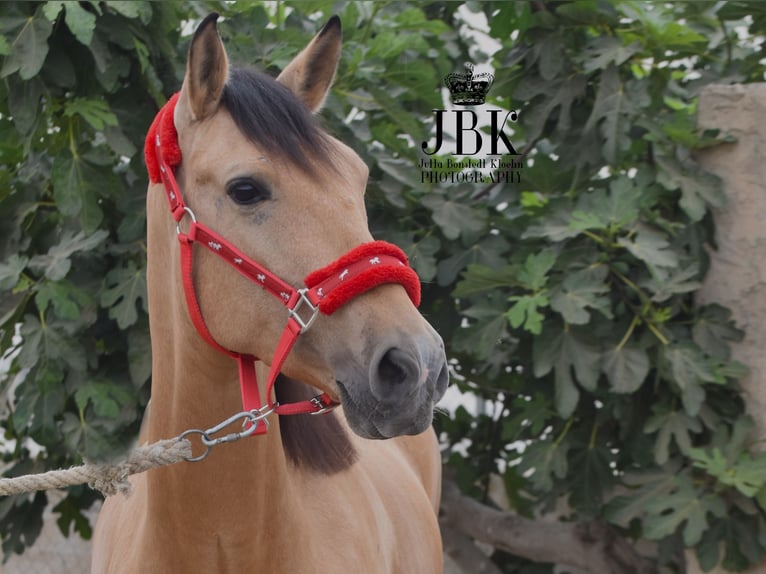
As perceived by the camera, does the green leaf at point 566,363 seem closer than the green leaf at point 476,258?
Yes

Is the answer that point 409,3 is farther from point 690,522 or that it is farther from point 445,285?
point 690,522

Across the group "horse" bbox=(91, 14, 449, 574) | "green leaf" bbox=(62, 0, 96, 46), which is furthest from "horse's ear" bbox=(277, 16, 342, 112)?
"green leaf" bbox=(62, 0, 96, 46)

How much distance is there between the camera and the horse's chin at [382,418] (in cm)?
149

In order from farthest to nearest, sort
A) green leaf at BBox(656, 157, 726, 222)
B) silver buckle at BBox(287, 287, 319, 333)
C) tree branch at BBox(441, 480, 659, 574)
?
1. tree branch at BBox(441, 480, 659, 574)
2. green leaf at BBox(656, 157, 726, 222)
3. silver buckle at BBox(287, 287, 319, 333)

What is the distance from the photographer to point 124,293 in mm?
2924

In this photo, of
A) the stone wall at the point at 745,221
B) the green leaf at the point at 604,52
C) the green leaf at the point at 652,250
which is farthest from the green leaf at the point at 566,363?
the green leaf at the point at 604,52

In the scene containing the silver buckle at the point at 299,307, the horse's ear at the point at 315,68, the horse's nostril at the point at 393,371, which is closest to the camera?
the horse's nostril at the point at 393,371

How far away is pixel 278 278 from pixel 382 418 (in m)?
0.29

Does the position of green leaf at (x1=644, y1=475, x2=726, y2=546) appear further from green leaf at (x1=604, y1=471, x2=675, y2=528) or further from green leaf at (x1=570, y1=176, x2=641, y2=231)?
green leaf at (x1=570, y1=176, x2=641, y2=231)

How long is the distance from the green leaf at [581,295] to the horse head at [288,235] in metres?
1.56

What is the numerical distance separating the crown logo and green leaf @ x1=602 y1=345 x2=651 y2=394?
1041mm

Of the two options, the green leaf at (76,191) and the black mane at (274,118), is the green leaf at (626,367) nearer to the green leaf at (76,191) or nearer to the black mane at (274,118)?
the green leaf at (76,191)

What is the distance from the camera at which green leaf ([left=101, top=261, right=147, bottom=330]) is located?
290 cm

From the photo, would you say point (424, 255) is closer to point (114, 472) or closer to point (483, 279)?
point (483, 279)
